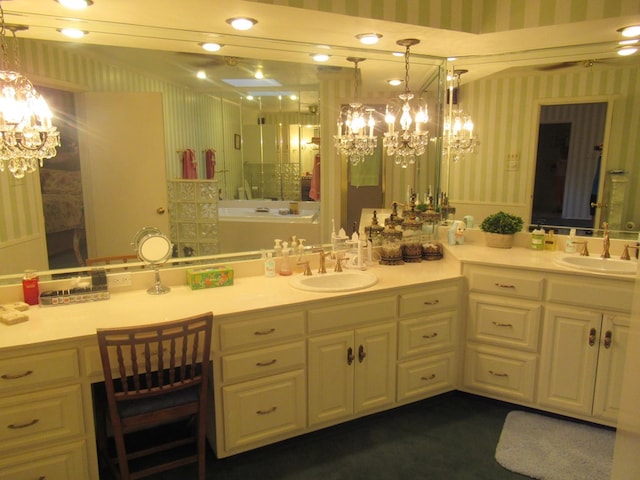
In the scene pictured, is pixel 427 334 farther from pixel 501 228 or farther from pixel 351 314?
pixel 501 228

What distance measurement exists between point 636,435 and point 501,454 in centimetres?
172

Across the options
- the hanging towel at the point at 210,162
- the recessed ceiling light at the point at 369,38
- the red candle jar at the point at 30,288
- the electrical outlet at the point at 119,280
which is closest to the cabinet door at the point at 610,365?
the recessed ceiling light at the point at 369,38

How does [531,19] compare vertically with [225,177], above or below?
above

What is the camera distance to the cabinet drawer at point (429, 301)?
8.15ft

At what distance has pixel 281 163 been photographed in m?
2.83

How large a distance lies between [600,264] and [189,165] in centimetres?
255

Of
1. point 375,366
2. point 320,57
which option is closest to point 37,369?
point 375,366

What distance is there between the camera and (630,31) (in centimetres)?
250

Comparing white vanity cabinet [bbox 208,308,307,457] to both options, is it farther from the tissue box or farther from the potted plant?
the potted plant

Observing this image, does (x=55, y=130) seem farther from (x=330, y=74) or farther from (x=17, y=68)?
(x=330, y=74)

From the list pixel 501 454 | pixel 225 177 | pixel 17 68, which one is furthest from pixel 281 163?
Answer: pixel 501 454

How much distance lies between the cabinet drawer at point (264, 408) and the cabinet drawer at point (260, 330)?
0.21 m

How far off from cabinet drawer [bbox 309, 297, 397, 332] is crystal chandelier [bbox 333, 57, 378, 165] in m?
1.09

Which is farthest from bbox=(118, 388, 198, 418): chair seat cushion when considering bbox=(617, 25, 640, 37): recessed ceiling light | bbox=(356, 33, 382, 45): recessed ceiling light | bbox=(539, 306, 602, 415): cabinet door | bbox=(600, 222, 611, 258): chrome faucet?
bbox=(617, 25, 640, 37): recessed ceiling light
